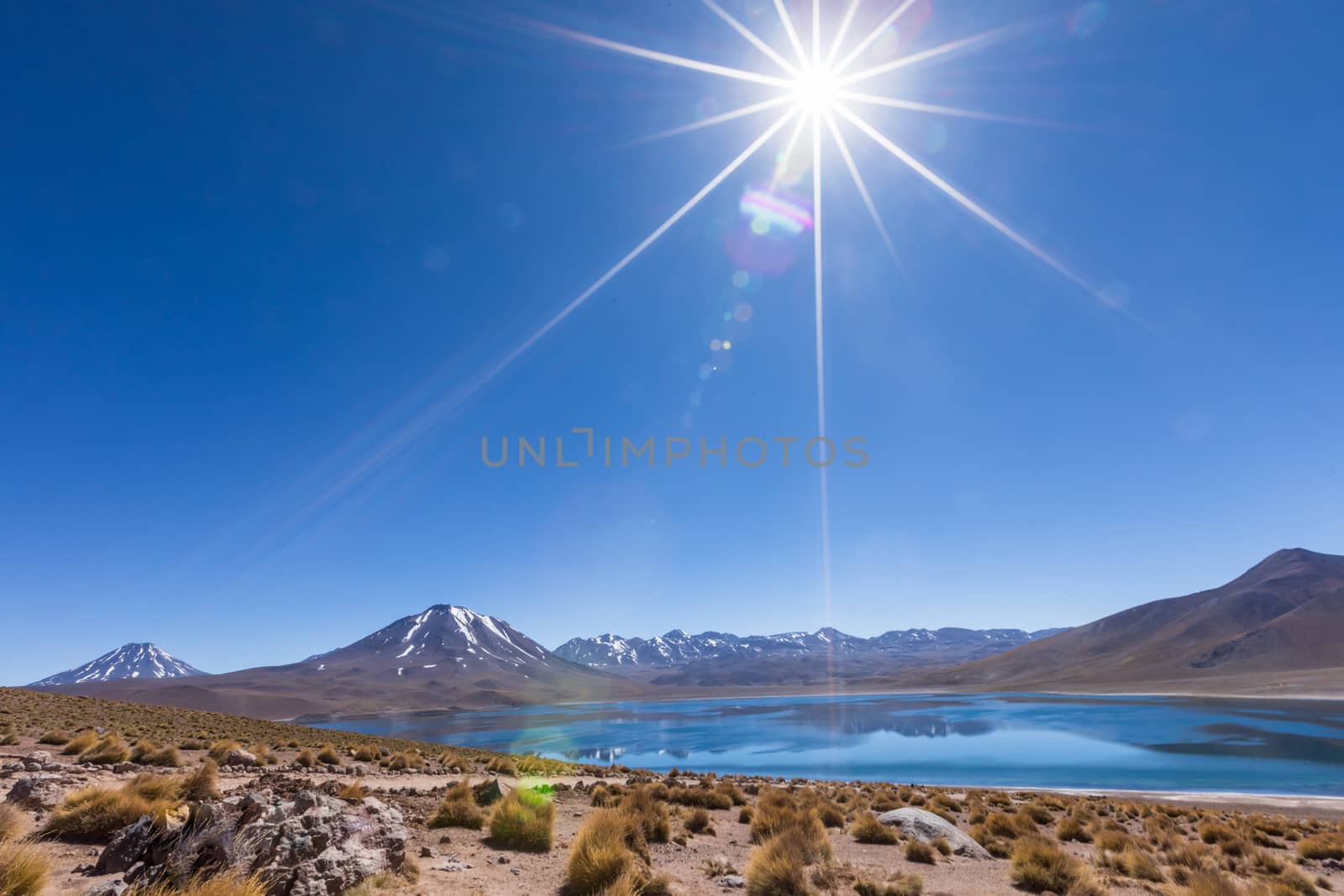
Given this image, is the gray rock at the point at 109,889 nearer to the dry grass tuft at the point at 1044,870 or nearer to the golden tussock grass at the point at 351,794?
the golden tussock grass at the point at 351,794

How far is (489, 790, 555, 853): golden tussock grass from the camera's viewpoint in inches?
356

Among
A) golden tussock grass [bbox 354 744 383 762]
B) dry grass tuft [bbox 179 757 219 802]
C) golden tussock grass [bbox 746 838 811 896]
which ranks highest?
dry grass tuft [bbox 179 757 219 802]

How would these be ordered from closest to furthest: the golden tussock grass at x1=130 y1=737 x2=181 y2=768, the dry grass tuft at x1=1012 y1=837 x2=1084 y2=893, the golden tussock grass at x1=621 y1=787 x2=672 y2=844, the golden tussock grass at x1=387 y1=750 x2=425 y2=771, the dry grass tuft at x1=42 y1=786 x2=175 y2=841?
the dry grass tuft at x1=42 y1=786 x2=175 y2=841 < the dry grass tuft at x1=1012 y1=837 x2=1084 y2=893 < the golden tussock grass at x1=621 y1=787 x2=672 y2=844 < the golden tussock grass at x1=130 y1=737 x2=181 y2=768 < the golden tussock grass at x1=387 y1=750 x2=425 y2=771

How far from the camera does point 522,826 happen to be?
9188 millimetres

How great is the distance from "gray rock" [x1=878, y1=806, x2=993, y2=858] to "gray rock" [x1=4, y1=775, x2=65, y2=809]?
13995 millimetres

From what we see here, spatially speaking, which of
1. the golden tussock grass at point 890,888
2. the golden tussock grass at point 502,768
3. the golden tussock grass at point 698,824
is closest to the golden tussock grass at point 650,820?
the golden tussock grass at point 698,824

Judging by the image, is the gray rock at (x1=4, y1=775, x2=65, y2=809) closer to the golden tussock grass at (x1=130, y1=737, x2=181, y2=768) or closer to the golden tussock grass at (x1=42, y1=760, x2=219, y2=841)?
the golden tussock grass at (x1=42, y1=760, x2=219, y2=841)

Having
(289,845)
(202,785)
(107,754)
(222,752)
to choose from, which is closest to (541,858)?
(289,845)

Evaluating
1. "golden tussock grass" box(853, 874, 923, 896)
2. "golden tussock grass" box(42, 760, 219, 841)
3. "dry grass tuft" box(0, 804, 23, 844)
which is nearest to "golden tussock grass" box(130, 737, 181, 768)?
"golden tussock grass" box(42, 760, 219, 841)

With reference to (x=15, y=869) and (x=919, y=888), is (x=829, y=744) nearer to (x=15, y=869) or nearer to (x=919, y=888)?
(x=919, y=888)

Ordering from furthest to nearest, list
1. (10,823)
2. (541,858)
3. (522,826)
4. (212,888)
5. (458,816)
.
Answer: (458,816) < (522,826) < (541,858) < (10,823) < (212,888)

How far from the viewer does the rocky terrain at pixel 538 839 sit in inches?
236

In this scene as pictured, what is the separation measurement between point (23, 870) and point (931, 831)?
1312 cm

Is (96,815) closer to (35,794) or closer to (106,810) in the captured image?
(106,810)
